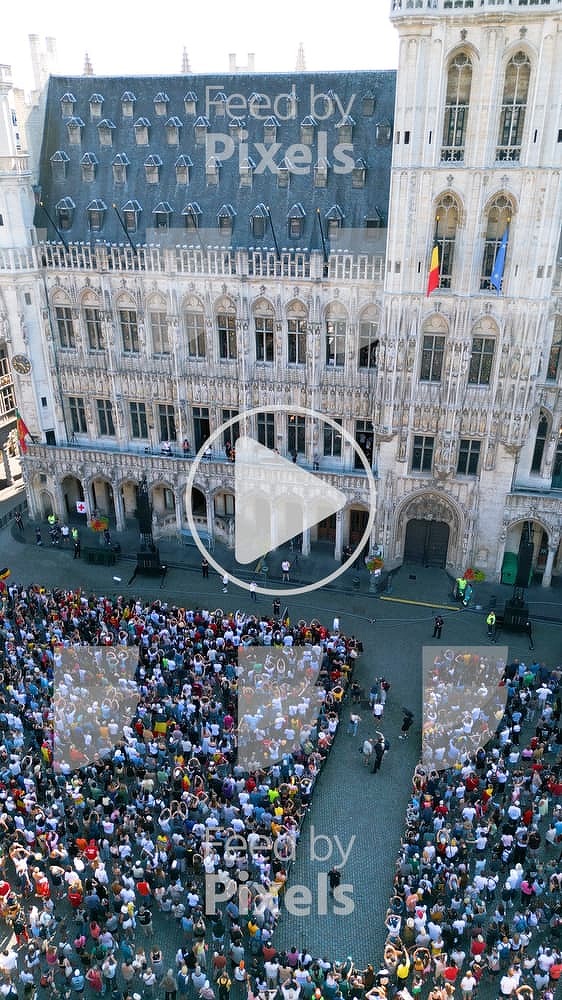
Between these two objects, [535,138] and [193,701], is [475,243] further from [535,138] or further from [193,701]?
[193,701]

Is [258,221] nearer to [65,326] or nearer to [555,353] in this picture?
[65,326]

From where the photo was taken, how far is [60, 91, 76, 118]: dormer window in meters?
48.4

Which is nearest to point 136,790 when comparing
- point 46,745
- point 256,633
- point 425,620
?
point 46,745

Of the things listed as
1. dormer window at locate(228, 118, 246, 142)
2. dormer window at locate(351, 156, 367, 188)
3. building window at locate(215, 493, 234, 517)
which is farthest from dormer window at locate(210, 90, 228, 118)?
building window at locate(215, 493, 234, 517)

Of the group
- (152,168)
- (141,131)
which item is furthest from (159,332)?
(141,131)

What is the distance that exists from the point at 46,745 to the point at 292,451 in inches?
959

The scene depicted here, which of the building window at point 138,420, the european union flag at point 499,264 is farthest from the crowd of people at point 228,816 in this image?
the european union flag at point 499,264

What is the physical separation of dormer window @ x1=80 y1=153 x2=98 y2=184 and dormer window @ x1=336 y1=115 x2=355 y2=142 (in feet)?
51.0

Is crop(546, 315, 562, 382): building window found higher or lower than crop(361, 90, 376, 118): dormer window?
lower

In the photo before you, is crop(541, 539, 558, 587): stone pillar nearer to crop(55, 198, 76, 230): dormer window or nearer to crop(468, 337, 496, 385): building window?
crop(468, 337, 496, 385): building window

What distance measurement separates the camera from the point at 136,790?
3067 cm

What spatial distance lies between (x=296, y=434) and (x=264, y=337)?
639cm

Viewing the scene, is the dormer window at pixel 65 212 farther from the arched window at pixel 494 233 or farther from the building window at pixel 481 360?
the building window at pixel 481 360

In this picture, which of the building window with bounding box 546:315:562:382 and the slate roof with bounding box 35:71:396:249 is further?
the slate roof with bounding box 35:71:396:249
